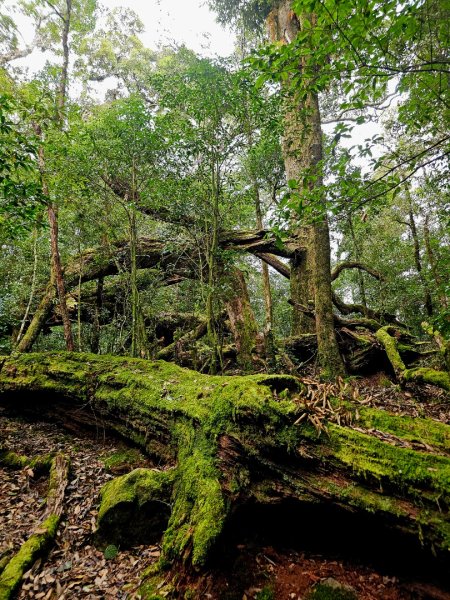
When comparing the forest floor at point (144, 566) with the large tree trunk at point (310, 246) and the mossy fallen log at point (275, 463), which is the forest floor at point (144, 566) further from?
the large tree trunk at point (310, 246)

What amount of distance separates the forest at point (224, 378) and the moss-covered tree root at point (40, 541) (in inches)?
0.7

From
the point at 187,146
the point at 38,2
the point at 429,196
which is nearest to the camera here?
the point at 187,146

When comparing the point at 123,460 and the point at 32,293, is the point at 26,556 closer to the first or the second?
the point at 123,460

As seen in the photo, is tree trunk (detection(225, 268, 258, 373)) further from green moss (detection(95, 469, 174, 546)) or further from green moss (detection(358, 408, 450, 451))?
green moss (detection(358, 408, 450, 451))

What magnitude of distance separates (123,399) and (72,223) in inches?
299

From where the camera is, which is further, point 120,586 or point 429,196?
point 429,196

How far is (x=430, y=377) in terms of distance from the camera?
5.26 metres

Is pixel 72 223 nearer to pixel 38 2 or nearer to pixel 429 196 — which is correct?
pixel 38 2

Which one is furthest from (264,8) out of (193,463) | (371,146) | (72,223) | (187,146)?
(193,463)

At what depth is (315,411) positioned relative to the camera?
326 centimetres

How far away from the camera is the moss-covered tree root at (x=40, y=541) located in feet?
9.60

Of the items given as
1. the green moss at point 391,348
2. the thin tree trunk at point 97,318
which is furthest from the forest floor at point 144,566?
the thin tree trunk at point 97,318

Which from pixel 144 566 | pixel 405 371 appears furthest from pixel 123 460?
pixel 405 371

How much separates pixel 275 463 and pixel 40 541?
8.69ft
